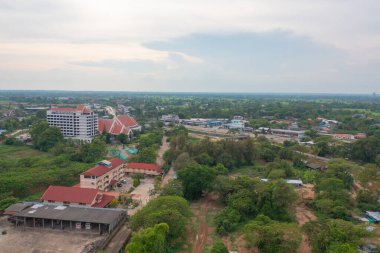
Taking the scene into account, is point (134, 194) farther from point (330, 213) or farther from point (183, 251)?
point (330, 213)

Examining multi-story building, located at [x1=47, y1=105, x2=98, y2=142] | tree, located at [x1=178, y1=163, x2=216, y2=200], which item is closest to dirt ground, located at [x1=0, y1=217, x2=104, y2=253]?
tree, located at [x1=178, y1=163, x2=216, y2=200]

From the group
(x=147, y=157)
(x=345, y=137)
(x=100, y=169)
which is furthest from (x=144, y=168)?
(x=345, y=137)

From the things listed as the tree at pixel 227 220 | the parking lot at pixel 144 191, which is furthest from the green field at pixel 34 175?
the tree at pixel 227 220

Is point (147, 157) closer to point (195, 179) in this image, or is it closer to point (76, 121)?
point (195, 179)

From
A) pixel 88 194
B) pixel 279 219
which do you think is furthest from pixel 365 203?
pixel 88 194

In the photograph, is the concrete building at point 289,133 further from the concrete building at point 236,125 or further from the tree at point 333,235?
the tree at point 333,235
